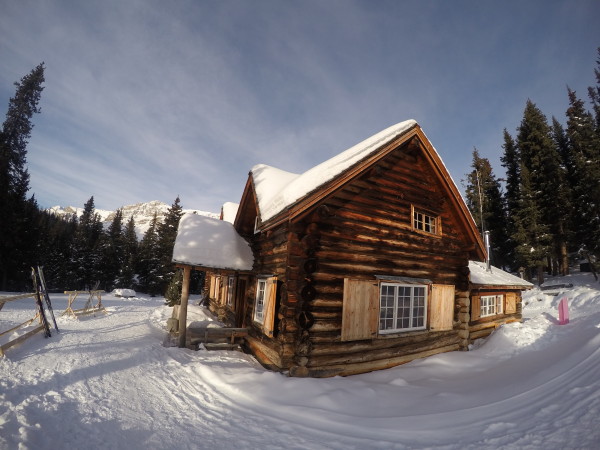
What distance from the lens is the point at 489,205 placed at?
33.5m

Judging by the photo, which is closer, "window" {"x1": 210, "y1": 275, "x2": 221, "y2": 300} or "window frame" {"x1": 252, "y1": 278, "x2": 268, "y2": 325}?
"window frame" {"x1": 252, "y1": 278, "x2": 268, "y2": 325}

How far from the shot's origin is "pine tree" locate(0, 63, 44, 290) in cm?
2636

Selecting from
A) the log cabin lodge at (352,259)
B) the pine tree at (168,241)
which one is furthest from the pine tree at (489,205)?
the pine tree at (168,241)

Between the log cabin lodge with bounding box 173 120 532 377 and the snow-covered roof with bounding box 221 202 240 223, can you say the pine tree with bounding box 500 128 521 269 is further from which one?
the snow-covered roof with bounding box 221 202 240 223

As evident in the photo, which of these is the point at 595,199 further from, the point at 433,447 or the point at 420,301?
the point at 433,447

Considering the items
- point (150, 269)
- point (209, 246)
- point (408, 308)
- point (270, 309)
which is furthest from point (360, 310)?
point (150, 269)

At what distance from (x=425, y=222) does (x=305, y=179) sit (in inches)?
202

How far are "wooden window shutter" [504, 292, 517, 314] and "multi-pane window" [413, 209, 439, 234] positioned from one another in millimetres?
9743

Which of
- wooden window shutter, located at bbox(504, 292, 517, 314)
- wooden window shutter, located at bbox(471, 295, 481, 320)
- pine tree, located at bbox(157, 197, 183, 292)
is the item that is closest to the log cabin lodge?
wooden window shutter, located at bbox(471, 295, 481, 320)

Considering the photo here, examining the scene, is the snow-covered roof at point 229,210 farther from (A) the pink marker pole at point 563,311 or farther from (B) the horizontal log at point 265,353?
(A) the pink marker pole at point 563,311

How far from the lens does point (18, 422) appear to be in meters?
4.31

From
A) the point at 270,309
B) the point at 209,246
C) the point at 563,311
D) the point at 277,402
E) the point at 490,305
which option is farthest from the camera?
the point at 490,305

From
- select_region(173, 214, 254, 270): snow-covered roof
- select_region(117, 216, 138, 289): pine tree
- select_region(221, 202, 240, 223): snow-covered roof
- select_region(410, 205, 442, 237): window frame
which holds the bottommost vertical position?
select_region(117, 216, 138, 289): pine tree

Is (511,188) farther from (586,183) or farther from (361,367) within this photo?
(361,367)
